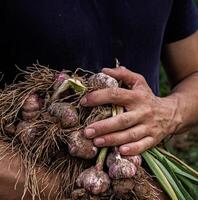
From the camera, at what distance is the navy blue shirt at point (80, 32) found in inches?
82.6

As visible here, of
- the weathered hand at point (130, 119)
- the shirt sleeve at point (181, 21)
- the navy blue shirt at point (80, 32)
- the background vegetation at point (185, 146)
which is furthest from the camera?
the background vegetation at point (185, 146)

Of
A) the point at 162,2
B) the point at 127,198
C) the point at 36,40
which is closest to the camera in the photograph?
the point at 127,198

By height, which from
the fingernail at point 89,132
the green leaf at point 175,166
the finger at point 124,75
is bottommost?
the green leaf at point 175,166

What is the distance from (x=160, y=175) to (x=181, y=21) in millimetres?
791

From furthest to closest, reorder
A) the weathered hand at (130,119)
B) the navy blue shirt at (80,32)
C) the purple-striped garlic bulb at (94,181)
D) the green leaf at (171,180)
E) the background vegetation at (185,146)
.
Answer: the background vegetation at (185,146) < the navy blue shirt at (80,32) < the green leaf at (171,180) < the weathered hand at (130,119) < the purple-striped garlic bulb at (94,181)

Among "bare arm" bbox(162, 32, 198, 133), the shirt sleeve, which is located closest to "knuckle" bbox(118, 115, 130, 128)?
"bare arm" bbox(162, 32, 198, 133)

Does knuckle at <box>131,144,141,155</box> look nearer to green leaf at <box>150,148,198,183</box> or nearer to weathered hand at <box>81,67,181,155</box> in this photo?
weathered hand at <box>81,67,181,155</box>

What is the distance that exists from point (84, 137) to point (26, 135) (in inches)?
6.1

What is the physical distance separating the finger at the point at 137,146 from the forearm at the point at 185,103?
0.24 m

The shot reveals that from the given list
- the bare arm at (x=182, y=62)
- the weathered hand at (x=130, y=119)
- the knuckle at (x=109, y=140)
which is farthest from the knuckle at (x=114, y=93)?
the bare arm at (x=182, y=62)

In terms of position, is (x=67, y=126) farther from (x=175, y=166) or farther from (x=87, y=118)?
(x=175, y=166)

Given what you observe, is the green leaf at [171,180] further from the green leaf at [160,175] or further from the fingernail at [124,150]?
the fingernail at [124,150]

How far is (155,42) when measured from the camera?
2.36 m

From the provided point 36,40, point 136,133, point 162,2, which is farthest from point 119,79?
point 162,2
